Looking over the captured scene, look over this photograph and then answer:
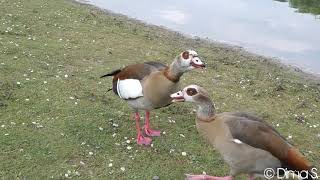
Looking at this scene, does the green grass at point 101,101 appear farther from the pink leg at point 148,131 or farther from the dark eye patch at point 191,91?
the dark eye patch at point 191,91

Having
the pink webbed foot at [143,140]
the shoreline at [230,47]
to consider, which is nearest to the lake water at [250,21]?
the shoreline at [230,47]

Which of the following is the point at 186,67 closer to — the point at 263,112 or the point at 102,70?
the point at 263,112

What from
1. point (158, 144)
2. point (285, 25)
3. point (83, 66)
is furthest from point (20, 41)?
point (285, 25)

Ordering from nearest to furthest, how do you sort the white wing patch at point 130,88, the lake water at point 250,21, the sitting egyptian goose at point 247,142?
the sitting egyptian goose at point 247,142 < the white wing patch at point 130,88 < the lake water at point 250,21

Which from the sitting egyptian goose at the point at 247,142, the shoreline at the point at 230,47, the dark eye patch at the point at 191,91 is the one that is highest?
the dark eye patch at the point at 191,91

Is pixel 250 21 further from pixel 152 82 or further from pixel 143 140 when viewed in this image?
pixel 152 82

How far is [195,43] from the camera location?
19.4 metres

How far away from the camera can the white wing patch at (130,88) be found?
8953mm

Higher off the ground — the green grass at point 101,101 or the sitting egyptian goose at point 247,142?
the sitting egyptian goose at point 247,142

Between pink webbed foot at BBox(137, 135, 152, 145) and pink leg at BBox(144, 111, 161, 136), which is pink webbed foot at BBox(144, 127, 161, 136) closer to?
pink leg at BBox(144, 111, 161, 136)

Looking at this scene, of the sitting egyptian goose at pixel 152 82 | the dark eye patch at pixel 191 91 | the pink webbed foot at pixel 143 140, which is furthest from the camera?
the pink webbed foot at pixel 143 140

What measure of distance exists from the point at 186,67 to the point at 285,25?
1529cm

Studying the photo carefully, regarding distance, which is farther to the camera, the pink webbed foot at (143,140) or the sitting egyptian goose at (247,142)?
the pink webbed foot at (143,140)

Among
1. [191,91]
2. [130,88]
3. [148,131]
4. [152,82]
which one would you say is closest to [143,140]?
[148,131]
